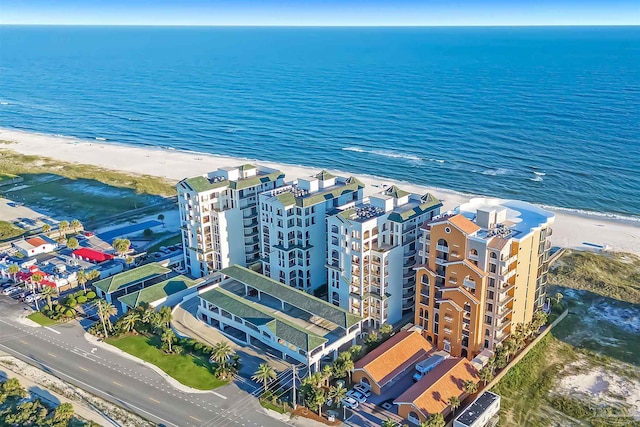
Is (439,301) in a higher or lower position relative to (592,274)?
higher

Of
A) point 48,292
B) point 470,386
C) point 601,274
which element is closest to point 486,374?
point 470,386

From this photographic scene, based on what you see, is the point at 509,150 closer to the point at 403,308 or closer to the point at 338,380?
the point at 403,308

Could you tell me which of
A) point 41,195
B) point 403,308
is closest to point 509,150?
point 403,308

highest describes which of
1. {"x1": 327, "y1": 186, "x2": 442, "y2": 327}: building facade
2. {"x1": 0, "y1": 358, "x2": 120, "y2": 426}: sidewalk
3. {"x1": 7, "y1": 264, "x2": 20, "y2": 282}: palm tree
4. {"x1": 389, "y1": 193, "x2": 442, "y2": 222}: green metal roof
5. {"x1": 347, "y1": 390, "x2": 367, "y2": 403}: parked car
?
{"x1": 389, "y1": 193, "x2": 442, "y2": 222}: green metal roof

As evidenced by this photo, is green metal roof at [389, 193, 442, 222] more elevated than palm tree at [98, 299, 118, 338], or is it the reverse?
green metal roof at [389, 193, 442, 222]

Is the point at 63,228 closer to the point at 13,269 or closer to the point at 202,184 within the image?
the point at 13,269

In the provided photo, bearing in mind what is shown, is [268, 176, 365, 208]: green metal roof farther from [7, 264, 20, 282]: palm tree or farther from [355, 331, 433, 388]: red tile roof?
[7, 264, 20, 282]: palm tree

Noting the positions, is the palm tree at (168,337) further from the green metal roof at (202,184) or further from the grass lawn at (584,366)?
the grass lawn at (584,366)

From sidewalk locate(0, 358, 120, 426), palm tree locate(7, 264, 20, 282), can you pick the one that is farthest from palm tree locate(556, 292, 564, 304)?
palm tree locate(7, 264, 20, 282)
